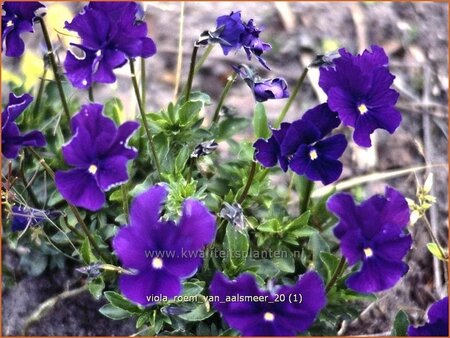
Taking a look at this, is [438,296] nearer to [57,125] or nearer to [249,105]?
[249,105]

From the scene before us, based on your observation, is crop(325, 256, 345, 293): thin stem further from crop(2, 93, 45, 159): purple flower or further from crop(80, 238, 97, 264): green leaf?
crop(2, 93, 45, 159): purple flower

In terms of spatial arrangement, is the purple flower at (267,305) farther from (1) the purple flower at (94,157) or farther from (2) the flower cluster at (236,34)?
(2) the flower cluster at (236,34)

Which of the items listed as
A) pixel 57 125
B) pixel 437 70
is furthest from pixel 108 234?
pixel 437 70

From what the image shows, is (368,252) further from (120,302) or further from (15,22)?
(15,22)

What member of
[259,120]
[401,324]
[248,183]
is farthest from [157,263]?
[401,324]

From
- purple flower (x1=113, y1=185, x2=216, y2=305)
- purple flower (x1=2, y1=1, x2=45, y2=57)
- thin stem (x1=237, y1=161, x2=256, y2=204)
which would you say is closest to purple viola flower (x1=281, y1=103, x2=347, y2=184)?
thin stem (x1=237, y1=161, x2=256, y2=204)
